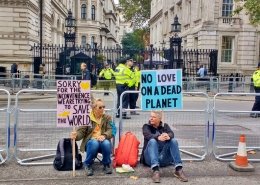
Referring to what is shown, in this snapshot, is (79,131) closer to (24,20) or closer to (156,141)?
(156,141)

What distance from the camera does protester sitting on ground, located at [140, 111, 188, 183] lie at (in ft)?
20.8

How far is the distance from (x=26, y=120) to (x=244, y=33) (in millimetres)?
29228

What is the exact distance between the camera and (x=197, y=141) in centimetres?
890

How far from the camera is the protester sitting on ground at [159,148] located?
634 centimetres

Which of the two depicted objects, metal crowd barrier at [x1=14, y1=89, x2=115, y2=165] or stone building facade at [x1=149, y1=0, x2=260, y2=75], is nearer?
metal crowd barrier at [x1=14, y1=89, x2=115, y2=165]

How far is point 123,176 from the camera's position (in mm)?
6379

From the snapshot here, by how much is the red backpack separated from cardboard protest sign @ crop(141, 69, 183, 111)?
0.66m

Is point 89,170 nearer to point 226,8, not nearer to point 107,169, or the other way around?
point 107,169

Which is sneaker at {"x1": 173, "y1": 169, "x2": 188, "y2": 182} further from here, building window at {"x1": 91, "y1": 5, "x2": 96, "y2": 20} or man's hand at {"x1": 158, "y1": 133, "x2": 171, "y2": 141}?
building window at {"x1": 91, "y1": 5, "x2": 96, "y2": 20}

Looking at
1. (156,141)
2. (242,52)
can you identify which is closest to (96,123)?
(156,141)

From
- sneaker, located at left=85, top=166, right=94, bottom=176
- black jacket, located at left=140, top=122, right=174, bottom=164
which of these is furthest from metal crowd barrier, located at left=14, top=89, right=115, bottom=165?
sneaker, located at left=85, top=166, right=94, bottom=176

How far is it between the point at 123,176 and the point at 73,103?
1.47 metres

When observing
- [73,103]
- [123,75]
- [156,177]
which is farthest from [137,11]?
[156,177]

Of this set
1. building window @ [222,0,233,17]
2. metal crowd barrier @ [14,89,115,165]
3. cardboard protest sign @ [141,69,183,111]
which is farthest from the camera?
building window @ [222,0,233,17]
